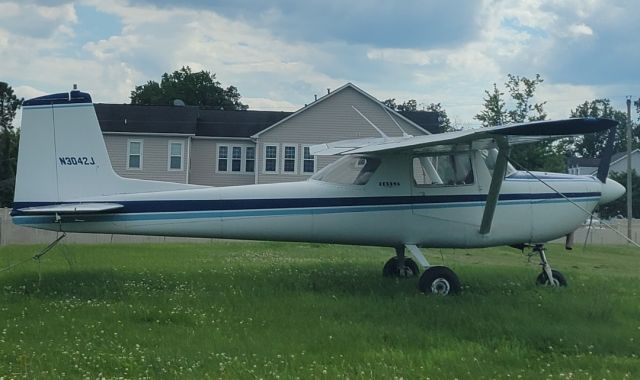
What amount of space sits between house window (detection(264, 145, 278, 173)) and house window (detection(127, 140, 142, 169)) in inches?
279

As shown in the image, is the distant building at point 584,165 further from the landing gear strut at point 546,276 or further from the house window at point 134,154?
the landing gear strut at point 546,276

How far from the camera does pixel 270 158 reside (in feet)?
121

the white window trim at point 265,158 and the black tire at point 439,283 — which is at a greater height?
the white window trim at point 265,158

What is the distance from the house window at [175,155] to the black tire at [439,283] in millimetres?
28997

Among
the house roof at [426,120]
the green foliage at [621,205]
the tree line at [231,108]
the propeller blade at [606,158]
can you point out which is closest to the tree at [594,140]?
the tree line at [231,108]

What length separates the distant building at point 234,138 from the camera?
36281 millimetres

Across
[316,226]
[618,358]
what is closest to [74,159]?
[316,226]

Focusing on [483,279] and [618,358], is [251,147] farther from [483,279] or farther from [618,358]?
[618,358]

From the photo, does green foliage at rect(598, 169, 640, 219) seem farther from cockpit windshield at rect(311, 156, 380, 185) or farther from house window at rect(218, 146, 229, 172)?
cockpit windshield at rect(311, 156, 380, 185)

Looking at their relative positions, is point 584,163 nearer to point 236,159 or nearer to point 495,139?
point 236,159

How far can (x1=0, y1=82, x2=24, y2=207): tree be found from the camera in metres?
47.4

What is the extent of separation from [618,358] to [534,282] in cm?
531

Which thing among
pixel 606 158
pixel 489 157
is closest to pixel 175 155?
pixel 489 157

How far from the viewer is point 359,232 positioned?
10.6 m
